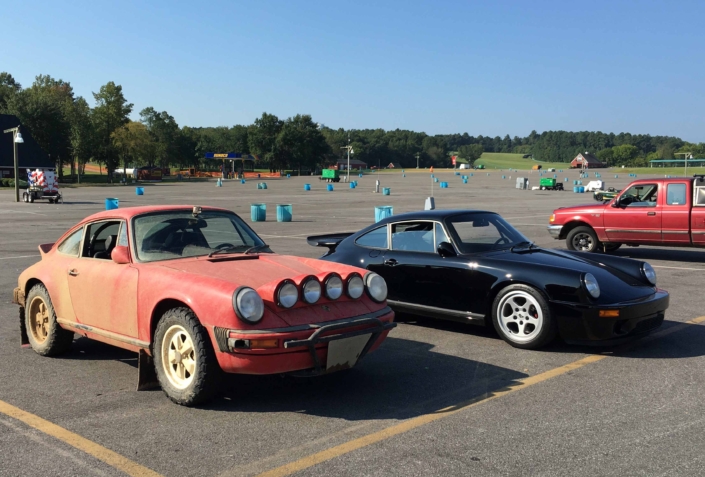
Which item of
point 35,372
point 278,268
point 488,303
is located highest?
point 278,268

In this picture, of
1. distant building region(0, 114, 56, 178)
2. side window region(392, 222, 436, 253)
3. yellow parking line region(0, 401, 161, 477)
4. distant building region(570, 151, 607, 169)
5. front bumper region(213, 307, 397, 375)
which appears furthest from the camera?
distant building region(570, 151, 607, 169)

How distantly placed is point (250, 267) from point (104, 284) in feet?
4.25

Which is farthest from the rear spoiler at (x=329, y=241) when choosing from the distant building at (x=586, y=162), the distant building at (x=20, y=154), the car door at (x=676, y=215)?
the distant building at (x=586, y=162)

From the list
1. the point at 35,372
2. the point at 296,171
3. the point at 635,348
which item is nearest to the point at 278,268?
the point at 35,372

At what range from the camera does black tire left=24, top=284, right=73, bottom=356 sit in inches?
244

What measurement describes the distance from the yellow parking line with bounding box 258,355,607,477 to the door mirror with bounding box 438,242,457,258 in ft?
5.78

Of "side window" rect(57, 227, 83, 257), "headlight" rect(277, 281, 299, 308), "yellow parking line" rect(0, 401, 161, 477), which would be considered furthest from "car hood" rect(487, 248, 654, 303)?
"yellow parking line" rect(0, 401, 161, 477)

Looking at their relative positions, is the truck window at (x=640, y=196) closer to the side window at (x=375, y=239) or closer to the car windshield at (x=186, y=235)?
the side window at (x=375, y=239)

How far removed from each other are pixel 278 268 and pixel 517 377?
2272mm

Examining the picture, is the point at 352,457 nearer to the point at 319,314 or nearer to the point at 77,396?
the point at 319,314

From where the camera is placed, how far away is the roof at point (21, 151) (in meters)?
75.6

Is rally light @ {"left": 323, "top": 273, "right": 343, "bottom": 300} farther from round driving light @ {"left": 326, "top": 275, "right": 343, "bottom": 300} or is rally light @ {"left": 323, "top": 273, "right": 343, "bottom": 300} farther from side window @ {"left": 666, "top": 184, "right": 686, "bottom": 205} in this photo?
side window @ {"left": 666, "top": 184, "right": 686, "bottom": 205}

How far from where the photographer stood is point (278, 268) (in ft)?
17.3

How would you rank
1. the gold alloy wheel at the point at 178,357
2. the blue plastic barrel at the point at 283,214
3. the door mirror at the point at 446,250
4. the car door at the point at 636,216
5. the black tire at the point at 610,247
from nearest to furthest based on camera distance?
the gold alloy wheel at the point at 178,357
the door mirror at the point at 446,250
the car door at the point at 636,216
the black tire at the point at 610,247
the blue plastic barrel at the point at 283,214
